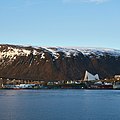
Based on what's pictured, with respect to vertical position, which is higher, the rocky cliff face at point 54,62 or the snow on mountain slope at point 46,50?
the snow on mountain slope at point 46,50

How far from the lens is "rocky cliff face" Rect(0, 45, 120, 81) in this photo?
A: 169 m

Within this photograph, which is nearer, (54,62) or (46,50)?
(54,62)

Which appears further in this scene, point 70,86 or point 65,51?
point 65,51

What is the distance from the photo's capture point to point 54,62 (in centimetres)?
17625

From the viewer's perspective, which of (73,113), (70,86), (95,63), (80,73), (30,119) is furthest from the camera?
(95,63)

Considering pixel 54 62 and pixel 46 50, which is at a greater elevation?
pixel 46 50

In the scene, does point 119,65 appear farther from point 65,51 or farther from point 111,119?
point 111,119

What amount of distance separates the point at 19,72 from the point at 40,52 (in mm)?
15709

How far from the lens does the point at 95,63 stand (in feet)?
600

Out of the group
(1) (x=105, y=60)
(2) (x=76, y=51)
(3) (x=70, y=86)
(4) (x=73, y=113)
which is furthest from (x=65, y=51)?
(4) (x=73, y=113)

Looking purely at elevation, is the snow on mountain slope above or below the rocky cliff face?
above

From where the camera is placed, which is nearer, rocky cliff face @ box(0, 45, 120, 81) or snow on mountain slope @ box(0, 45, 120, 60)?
rocky cliff face @ box(0, 45, 120, 81)

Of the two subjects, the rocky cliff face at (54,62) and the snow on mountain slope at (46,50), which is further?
the snow on mountain slope at (46,50)

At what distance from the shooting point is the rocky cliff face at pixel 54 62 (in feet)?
555
